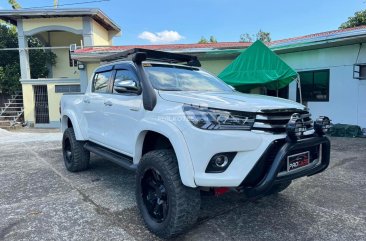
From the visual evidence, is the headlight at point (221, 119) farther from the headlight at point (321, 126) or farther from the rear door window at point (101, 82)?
the rear door window at point (101, 82)

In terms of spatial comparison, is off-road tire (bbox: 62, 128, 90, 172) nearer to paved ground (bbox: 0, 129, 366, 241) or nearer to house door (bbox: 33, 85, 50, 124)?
paved ground (bbox: 0, 129, 366, 241)

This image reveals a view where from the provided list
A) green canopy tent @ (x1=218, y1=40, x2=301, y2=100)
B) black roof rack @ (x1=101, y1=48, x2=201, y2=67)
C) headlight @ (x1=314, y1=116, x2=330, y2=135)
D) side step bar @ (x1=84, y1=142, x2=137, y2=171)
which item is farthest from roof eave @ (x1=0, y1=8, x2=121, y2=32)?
headlight @ (x1=314, y1=116, x2=330, y2=135)

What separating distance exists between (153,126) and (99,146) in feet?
6.42

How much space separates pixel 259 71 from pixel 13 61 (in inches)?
576

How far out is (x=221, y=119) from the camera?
2.58 m

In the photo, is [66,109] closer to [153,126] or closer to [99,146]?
[99,146]

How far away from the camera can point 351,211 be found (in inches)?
138

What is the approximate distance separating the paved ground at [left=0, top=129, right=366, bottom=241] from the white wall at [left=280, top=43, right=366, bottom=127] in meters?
4.55

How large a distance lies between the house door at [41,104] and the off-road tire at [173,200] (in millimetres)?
12967

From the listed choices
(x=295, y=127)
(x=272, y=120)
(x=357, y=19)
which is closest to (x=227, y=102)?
(x=272, y=120)

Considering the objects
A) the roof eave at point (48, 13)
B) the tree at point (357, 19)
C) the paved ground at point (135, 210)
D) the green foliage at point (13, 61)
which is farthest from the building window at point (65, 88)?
the tree at point (357, 19)

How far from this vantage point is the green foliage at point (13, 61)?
15359 mm

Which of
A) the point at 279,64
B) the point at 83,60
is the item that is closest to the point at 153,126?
the point at 279,64

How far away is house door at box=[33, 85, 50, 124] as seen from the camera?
46.3 feet
